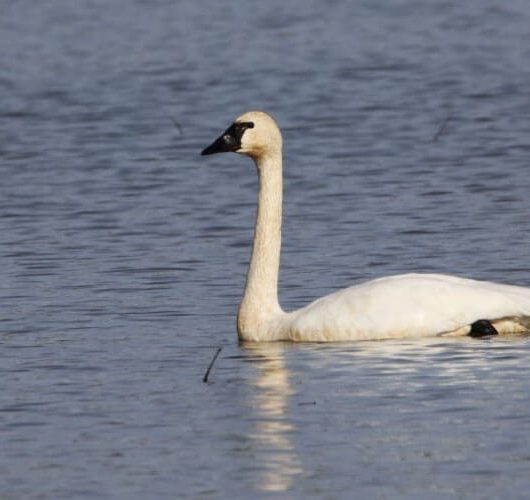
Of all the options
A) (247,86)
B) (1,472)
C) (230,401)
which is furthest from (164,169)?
(1,472)

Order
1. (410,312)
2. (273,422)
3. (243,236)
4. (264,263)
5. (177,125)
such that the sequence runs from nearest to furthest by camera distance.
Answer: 1. (273,422)
2. (410,312)
3. (264,263)
4. (243,236)
5. (177,125)

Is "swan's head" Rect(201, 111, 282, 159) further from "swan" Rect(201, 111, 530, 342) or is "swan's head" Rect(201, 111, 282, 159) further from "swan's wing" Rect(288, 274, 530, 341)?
"swan's wing" Rect(288, 274, 530, 341)

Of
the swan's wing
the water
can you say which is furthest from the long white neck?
the swan's wing

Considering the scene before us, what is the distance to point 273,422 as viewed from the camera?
9.97 meters

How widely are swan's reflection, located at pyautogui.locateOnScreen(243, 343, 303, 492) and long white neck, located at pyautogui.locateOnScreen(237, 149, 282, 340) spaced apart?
6.8 inches

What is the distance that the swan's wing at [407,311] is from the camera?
1182 centimetres

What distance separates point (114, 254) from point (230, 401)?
4.96 m

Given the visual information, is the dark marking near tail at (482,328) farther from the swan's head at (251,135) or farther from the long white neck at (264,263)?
the swan's head at (251,135)

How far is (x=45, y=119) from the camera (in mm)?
23125

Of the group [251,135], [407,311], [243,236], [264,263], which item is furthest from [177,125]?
[407,311]

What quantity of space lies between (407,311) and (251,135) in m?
1.59

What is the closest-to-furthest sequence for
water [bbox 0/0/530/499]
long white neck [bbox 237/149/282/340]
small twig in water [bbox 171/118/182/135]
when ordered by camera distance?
1. water [bbox 0/0/530/499]
2. long white neck [bbox 237/149/282/340]
3. small twig in water [bbox 171/118/182/135]

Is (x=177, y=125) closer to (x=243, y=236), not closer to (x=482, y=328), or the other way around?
(x=243, y=236)

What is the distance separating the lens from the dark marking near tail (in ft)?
38.9
